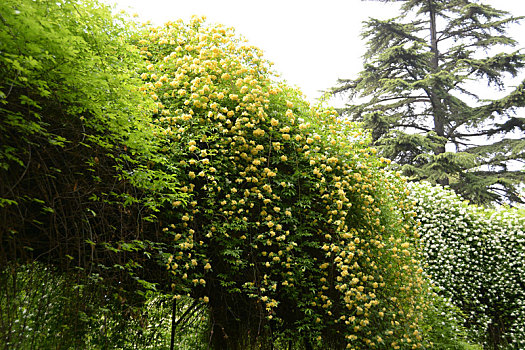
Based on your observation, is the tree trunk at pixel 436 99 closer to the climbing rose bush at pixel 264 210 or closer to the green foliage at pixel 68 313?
the climbing rose bush at pixel 264 210

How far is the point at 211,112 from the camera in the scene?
3691 millimetres

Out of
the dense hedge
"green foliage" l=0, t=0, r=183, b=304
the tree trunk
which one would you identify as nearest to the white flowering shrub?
the dense hedge

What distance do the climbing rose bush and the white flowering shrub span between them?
3382 millimetres

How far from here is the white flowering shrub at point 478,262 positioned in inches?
294

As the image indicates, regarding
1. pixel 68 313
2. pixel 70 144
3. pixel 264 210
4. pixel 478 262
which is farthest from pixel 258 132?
pixel 478 262

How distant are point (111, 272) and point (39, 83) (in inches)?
60.7

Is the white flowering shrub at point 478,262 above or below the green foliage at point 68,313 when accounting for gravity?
above

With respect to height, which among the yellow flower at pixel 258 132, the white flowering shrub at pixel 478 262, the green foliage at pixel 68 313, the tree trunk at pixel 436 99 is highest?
the tree trunk at pixel 436 99

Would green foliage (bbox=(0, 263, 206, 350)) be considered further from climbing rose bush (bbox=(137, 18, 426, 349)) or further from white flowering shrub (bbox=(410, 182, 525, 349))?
white flowering shrub (bbox=(410, 182, 525, 349))

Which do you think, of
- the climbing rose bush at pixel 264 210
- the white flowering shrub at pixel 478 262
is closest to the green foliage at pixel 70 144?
the climbing rose bush at pixel 264 210

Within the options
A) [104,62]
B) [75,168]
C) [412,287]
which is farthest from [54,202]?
[412,287]

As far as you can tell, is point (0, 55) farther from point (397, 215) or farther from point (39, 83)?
point (397, 215)

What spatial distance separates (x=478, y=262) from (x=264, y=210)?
5.57 meters

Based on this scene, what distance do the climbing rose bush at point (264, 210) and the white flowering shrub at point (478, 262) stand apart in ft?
11.1
